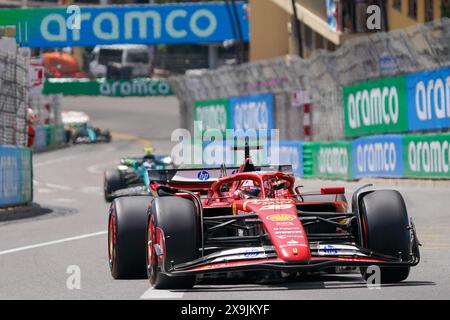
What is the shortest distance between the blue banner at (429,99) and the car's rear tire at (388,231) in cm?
1544

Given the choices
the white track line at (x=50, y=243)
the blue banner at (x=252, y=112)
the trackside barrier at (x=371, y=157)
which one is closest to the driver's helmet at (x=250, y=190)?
the white track line at (x=50, y=243)

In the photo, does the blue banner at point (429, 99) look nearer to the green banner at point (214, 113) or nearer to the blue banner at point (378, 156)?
the blue banner at point (378, 156)

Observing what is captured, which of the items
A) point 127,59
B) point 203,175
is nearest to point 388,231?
point 203,175

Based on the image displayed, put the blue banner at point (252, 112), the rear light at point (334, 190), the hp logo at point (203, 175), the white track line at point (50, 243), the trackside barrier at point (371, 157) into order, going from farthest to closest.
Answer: the blue banner at point (252, 112), the trackside barrier at point (371, 157), the white track line at point (50, 243), the hp logo at point (203, 175), the rear light at point (334, 190)

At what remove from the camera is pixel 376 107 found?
101ft

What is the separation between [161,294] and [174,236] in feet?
1.82

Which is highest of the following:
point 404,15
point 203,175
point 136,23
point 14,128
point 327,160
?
point 136,23

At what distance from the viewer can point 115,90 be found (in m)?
72.5

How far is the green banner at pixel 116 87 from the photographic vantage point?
70.3 m

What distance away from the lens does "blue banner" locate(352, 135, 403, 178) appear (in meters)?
28.5

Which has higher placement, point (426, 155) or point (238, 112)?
point (238, 112)

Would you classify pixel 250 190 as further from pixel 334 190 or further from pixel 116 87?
pixel 116 87

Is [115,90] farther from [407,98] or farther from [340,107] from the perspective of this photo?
[407,98]

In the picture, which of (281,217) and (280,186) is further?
(280,186)
